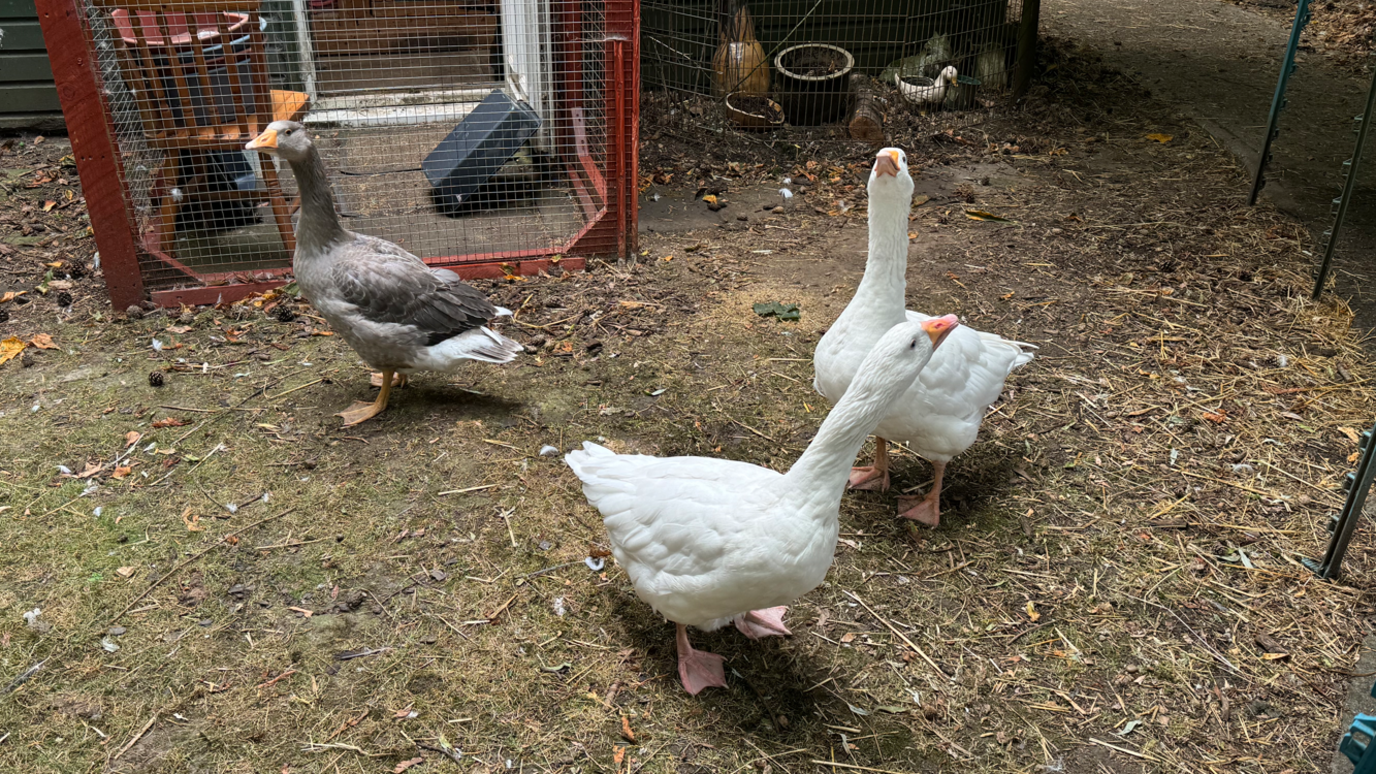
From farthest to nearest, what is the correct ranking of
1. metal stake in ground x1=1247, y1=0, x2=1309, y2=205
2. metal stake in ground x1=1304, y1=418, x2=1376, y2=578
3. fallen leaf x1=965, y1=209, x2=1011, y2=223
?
fallen leaf x1=965, y1=209, x2=1011, y2=223
metal stake in ground x1=1247, y1=0, x2=1309, y2=205
metal stake in ground x1=1304, y1=418, x2=1376, y2=578

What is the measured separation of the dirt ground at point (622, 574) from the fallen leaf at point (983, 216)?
0.53 m

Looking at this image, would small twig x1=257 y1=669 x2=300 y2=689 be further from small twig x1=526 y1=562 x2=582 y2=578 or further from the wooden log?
the wooden log

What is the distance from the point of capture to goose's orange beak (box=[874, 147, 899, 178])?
383cm

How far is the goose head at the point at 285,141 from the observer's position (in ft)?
15.6

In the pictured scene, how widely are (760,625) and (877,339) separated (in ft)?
4.36

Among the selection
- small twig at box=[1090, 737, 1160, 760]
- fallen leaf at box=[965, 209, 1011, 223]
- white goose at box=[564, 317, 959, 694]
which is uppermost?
white goose at box=[564, 317, 959, 694]

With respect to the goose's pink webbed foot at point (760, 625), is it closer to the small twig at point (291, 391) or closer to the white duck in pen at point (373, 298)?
the white duck in pen at point (373, 298)

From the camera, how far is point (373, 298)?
187 inches

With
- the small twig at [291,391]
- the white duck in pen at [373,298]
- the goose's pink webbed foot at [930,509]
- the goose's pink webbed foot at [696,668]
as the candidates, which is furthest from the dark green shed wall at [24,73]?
the goose's pink webbed foot at [930,509]

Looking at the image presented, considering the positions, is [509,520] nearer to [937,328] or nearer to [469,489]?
[469,489]

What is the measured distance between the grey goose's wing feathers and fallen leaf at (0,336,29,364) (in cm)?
227

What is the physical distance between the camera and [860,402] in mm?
3096

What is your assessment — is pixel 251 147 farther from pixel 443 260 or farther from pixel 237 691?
pixel 237 691

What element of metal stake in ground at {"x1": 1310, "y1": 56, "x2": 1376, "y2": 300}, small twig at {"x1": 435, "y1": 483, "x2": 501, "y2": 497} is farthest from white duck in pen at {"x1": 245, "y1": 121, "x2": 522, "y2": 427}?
metal stake in ground at {"x1": 1310, "y1": 56, "x2": 1376, "y2": 300}
